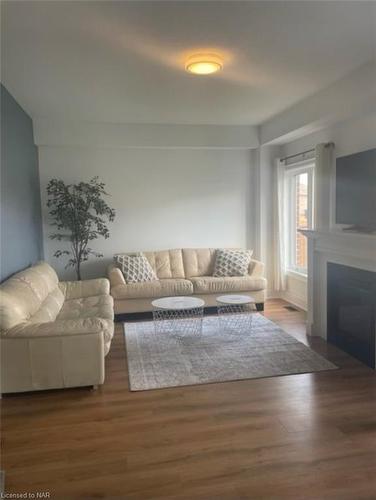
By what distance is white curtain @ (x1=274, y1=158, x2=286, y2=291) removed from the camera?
17.8ft

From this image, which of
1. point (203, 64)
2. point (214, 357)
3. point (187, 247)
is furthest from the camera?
point (187, 247)

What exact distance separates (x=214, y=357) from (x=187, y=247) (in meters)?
2.52

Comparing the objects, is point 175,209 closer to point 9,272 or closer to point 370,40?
point 9,272

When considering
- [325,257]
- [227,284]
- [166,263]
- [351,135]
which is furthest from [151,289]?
[351,135]

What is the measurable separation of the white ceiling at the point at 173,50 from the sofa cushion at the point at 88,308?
2152 millimetres

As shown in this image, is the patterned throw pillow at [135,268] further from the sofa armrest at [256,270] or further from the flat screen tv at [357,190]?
the flat screen tv at [357,190]

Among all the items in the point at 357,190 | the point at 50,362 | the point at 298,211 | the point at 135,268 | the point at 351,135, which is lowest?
the point at 50,362

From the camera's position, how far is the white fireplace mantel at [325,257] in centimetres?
320

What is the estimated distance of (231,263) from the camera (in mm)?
5172

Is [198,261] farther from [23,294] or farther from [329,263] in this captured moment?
[23,294]

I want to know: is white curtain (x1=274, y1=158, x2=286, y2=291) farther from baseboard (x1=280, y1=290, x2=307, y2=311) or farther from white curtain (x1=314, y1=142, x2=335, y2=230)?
white curtain (x1=314, y1=142, x2=335, y2=230)

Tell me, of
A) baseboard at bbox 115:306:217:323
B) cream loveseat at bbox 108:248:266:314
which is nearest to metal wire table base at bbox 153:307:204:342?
baseboard at bbox 115:306:217:323

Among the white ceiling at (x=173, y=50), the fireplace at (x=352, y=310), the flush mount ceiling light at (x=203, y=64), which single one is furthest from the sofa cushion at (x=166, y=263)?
the flush mount ceiling light at (x=203, y=64)

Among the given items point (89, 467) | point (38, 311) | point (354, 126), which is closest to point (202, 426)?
point (89, 467)
